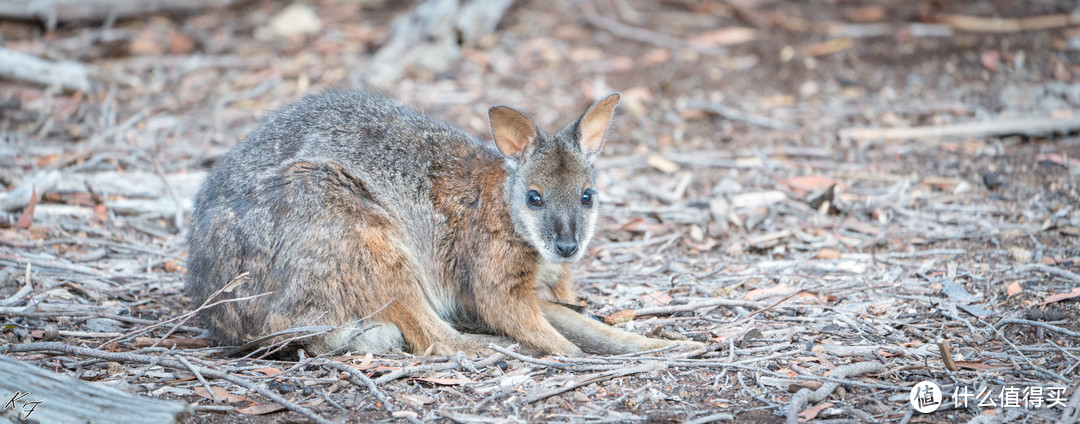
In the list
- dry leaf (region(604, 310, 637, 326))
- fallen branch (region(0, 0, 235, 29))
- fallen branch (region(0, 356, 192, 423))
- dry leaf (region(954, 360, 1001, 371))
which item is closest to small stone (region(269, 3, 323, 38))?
fallen branch (region(0, 0, 235, 29))

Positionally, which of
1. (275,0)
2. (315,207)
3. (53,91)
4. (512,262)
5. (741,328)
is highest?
(275,0)

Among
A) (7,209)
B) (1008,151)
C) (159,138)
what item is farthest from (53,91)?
(1008,151)

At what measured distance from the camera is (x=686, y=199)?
699 centimetres

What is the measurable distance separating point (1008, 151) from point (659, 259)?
3.60 meters

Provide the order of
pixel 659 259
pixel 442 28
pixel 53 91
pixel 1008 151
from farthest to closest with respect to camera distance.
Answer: pixel 442 28 < pixel 53 91 < pixel 1008 151 < pixel 659 259

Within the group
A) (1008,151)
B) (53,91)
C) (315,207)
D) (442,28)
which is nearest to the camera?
A: (315,207)

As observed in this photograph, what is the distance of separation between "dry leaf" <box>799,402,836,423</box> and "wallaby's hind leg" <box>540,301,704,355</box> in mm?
781

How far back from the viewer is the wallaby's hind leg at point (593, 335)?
4.47 m

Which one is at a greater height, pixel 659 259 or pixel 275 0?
pixel 275 0

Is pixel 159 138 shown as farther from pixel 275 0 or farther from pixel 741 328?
pixel 741 328

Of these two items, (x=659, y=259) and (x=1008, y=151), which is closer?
(x=659, y=259)

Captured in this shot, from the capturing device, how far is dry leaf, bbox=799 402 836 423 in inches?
143

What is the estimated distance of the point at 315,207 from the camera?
4.38m
